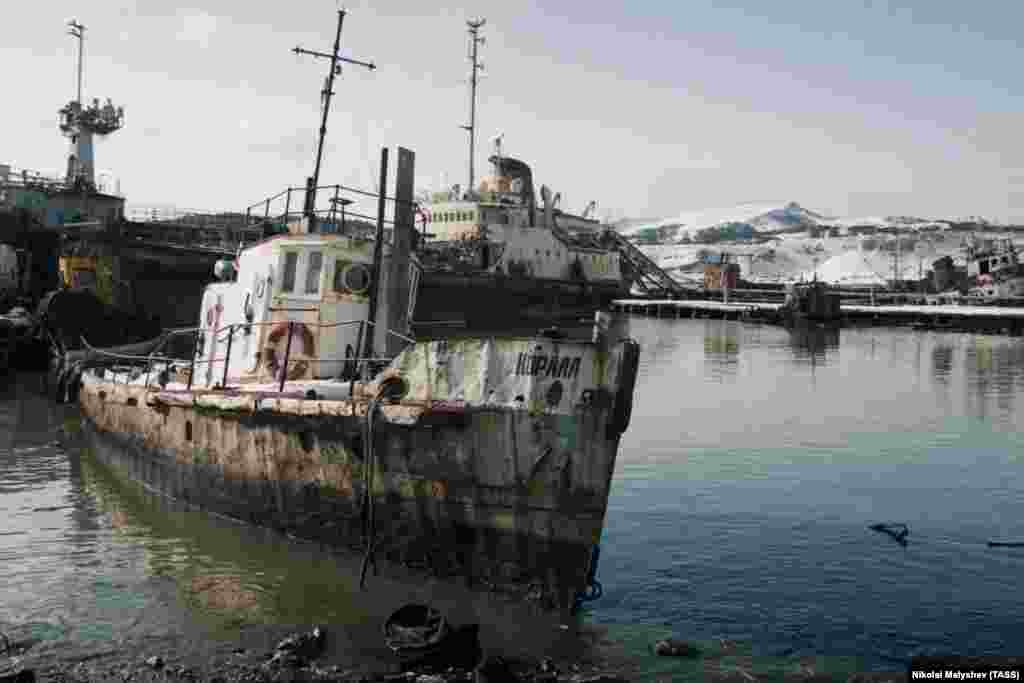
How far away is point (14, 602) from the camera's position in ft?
33.1

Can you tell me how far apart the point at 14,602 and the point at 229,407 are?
11.2 feet

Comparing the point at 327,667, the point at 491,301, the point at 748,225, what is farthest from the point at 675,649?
the point at 748,225

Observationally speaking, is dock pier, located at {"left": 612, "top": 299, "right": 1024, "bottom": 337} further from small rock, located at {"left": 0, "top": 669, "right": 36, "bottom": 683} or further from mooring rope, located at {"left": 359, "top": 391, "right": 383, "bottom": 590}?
small rock, located at {"left": 0, "top": 669, "right": 36, "bottom": 683}

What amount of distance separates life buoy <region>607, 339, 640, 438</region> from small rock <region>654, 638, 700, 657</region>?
7.01 ft

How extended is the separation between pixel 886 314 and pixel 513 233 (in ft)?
83.9

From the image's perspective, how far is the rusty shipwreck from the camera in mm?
9617

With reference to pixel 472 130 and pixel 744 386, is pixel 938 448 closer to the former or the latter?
pixel 744 386

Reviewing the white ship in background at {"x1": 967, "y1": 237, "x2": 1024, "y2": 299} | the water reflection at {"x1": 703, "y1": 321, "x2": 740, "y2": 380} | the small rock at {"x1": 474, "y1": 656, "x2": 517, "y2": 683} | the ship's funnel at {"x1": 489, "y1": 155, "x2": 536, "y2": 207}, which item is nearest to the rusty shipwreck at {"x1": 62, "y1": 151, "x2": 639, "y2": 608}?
the small rock at {"x1": 474, "y1": 656, "x2": 517, "y2": 683}

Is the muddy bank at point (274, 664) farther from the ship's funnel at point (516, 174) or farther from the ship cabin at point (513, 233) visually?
the ship's funnel at point (516, 174)

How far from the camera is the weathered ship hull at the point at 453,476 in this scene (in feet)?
31.5

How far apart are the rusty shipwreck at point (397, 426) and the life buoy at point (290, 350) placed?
0.03m

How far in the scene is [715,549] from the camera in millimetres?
12016

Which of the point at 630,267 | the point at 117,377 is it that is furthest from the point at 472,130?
the point at 117,377

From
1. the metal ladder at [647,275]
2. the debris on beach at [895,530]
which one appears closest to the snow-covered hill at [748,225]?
the metal ladder at [647,275]
